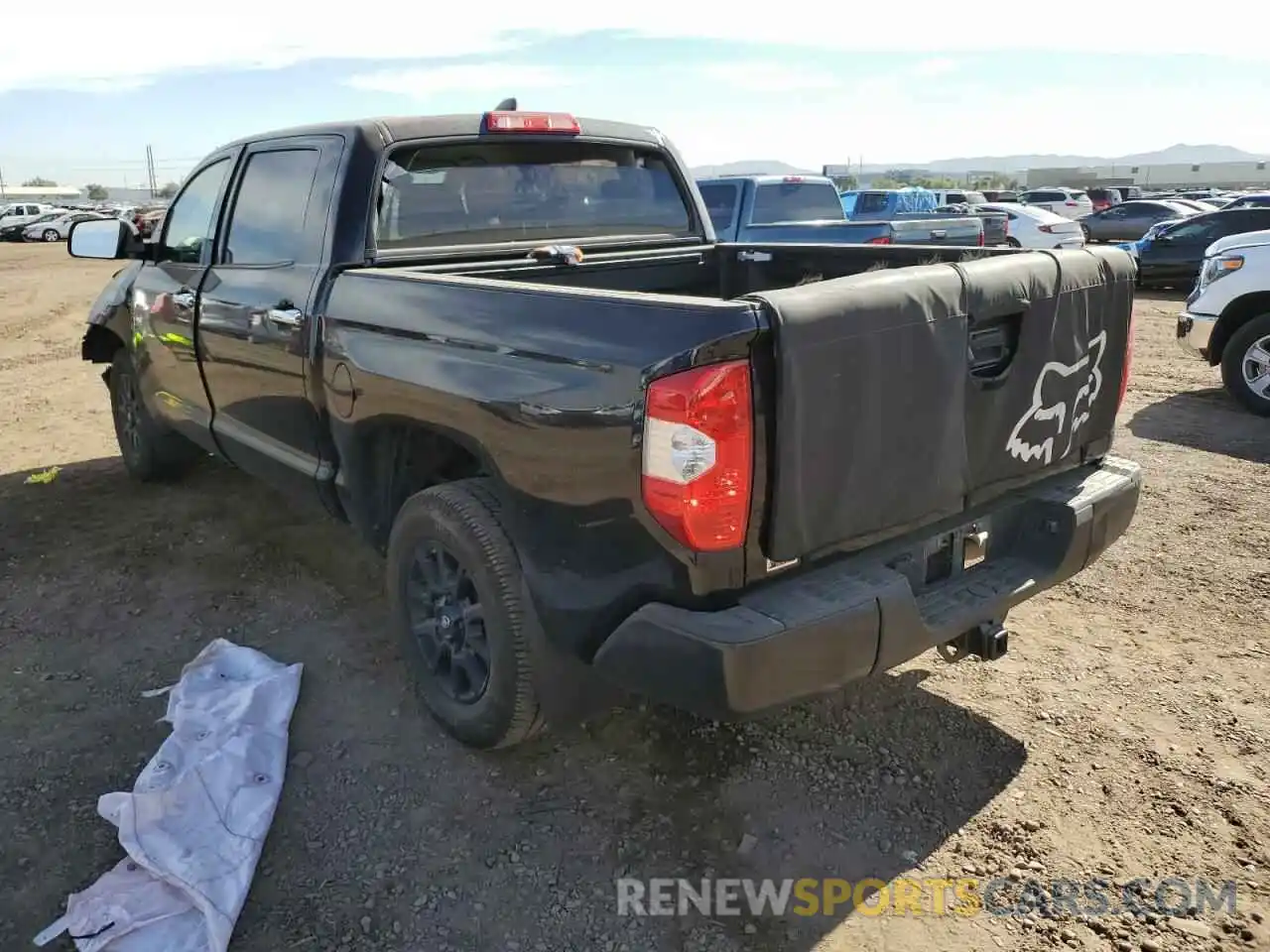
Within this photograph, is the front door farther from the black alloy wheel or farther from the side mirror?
the black alloy wheel

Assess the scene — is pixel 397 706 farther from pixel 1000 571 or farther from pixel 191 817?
pixel 1000 571

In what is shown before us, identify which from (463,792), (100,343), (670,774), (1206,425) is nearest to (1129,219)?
(1206,425)

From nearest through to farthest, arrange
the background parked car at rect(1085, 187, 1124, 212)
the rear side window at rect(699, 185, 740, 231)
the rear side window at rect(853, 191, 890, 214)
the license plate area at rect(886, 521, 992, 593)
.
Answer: the license plate area at rect(886, 521, 992, 593)
the rear side window at rect(699, 185, 740, 231)
the rear side window at rect(853, 191, 890, 214)
the background parked car at rect(1085, 187, 1124, 212)

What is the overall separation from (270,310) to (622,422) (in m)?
2.07

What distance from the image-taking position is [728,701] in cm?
235

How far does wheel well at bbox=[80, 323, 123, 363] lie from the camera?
5.84 meters

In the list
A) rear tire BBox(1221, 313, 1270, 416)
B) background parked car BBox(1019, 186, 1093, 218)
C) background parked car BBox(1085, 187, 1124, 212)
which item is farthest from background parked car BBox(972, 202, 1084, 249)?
background parked car BBox(1085, 187, 1124, 212)

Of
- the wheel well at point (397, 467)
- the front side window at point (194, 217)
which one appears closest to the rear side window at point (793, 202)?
the front side window at point (194, 217)

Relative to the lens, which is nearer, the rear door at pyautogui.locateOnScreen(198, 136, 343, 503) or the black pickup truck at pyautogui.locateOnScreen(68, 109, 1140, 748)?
the black pickup truck at pyautogui.locateOnScreen(68, 109, 1140, 748)

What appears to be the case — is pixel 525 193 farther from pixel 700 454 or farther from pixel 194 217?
pixel 700 454

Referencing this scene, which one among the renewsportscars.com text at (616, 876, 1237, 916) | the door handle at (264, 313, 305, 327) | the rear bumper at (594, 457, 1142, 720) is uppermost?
the door handle at (264, 313, 305, 327)

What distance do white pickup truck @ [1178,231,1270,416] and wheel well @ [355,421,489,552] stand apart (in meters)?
6.59

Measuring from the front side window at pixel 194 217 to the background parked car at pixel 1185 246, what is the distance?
571 inches

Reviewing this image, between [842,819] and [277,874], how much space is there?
1.60 meters
